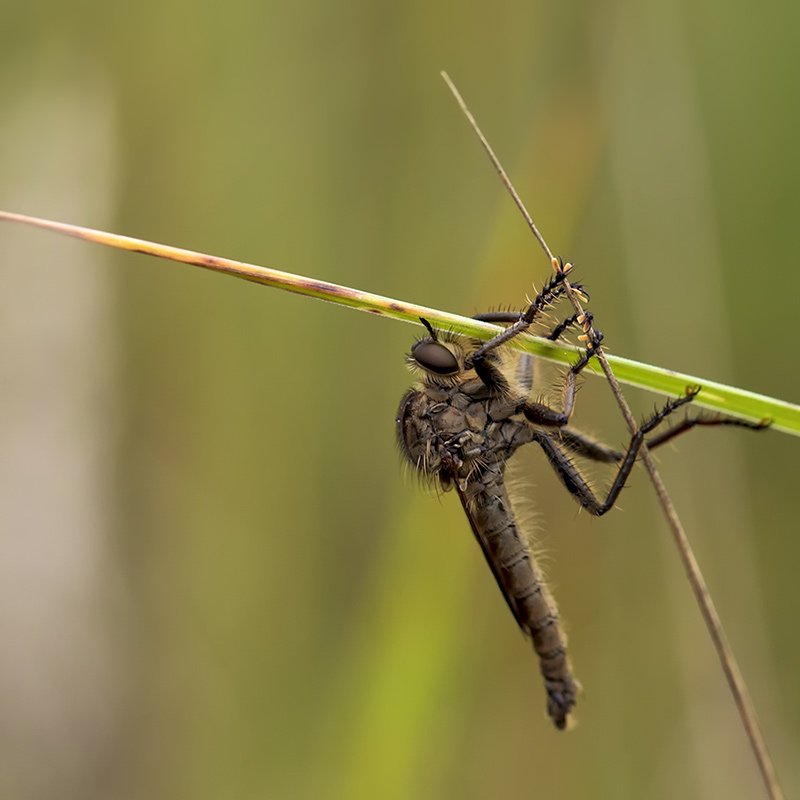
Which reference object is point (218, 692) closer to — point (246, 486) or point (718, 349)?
point (246, 486)

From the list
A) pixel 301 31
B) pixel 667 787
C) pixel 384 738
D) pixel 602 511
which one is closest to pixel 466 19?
pixel 301 31

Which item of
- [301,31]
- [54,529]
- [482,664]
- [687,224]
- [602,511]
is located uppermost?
[301,31]

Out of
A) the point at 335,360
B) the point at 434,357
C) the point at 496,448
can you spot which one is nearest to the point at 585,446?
the point at 496,448

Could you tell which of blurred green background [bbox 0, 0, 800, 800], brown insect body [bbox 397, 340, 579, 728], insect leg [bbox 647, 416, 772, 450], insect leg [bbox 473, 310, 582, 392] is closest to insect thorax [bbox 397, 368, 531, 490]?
brown insect body [bbox 397, 340, 579, 728]

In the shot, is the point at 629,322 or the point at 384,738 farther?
the point at 629,322

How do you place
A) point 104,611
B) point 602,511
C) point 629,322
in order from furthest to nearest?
point 629,322, point 104,611, point 602,511

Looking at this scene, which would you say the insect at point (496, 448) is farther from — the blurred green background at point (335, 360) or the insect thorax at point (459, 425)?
the blurred green background at point (335, 360)

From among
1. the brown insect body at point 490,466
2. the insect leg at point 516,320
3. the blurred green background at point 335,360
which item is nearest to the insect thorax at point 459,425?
the brown insect body at point 490,466
